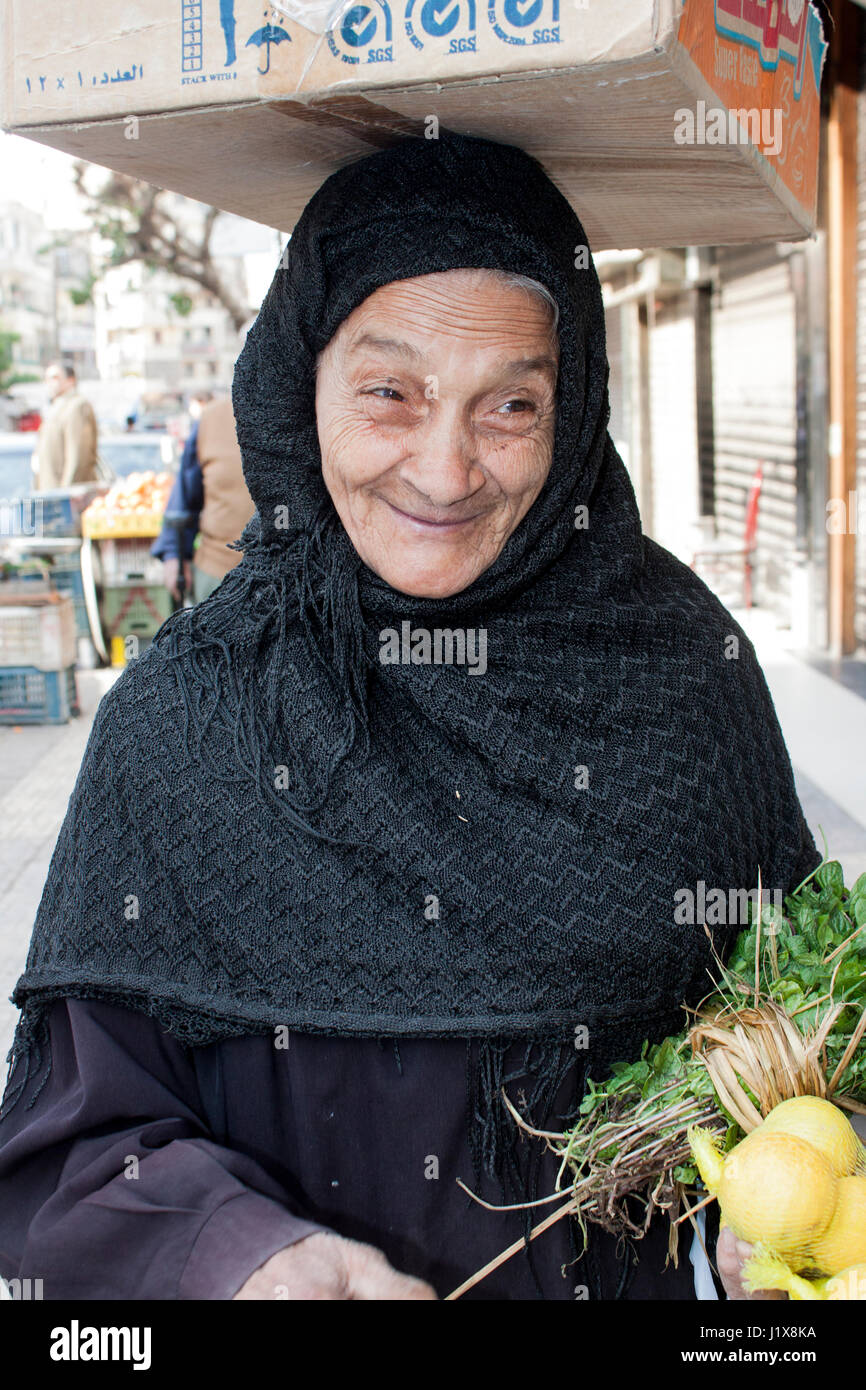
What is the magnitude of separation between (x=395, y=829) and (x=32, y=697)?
281 inches

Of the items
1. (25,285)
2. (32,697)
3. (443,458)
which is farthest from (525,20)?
(25,285)

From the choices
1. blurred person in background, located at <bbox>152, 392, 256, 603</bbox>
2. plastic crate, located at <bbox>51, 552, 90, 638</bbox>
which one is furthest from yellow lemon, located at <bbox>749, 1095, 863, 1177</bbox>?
plastic crate, located at <bbox>51, 552, 90, 638</bbox>

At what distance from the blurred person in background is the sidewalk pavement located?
1358 mm

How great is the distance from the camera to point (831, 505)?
864 centimetres

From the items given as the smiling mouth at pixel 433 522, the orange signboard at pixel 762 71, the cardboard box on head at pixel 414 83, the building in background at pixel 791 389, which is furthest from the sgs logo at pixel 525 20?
the building in background at pixel 791 389

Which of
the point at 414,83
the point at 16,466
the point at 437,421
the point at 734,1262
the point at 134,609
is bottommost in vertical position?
the point at 734,1262

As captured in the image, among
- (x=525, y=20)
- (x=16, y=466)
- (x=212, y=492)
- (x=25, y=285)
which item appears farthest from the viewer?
(x=25, y=285)

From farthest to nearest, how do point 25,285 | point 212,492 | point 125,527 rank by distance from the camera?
point 25,285, point 125,527, point 212,492

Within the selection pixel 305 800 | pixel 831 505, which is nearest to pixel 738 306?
pixel 831 505

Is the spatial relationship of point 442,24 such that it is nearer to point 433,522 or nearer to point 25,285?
point 433,522

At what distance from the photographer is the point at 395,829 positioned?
153cm

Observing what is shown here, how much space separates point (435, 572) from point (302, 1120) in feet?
2.16

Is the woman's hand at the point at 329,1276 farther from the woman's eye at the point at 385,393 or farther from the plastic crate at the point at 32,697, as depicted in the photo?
the plastic crate at the point at 32,697
